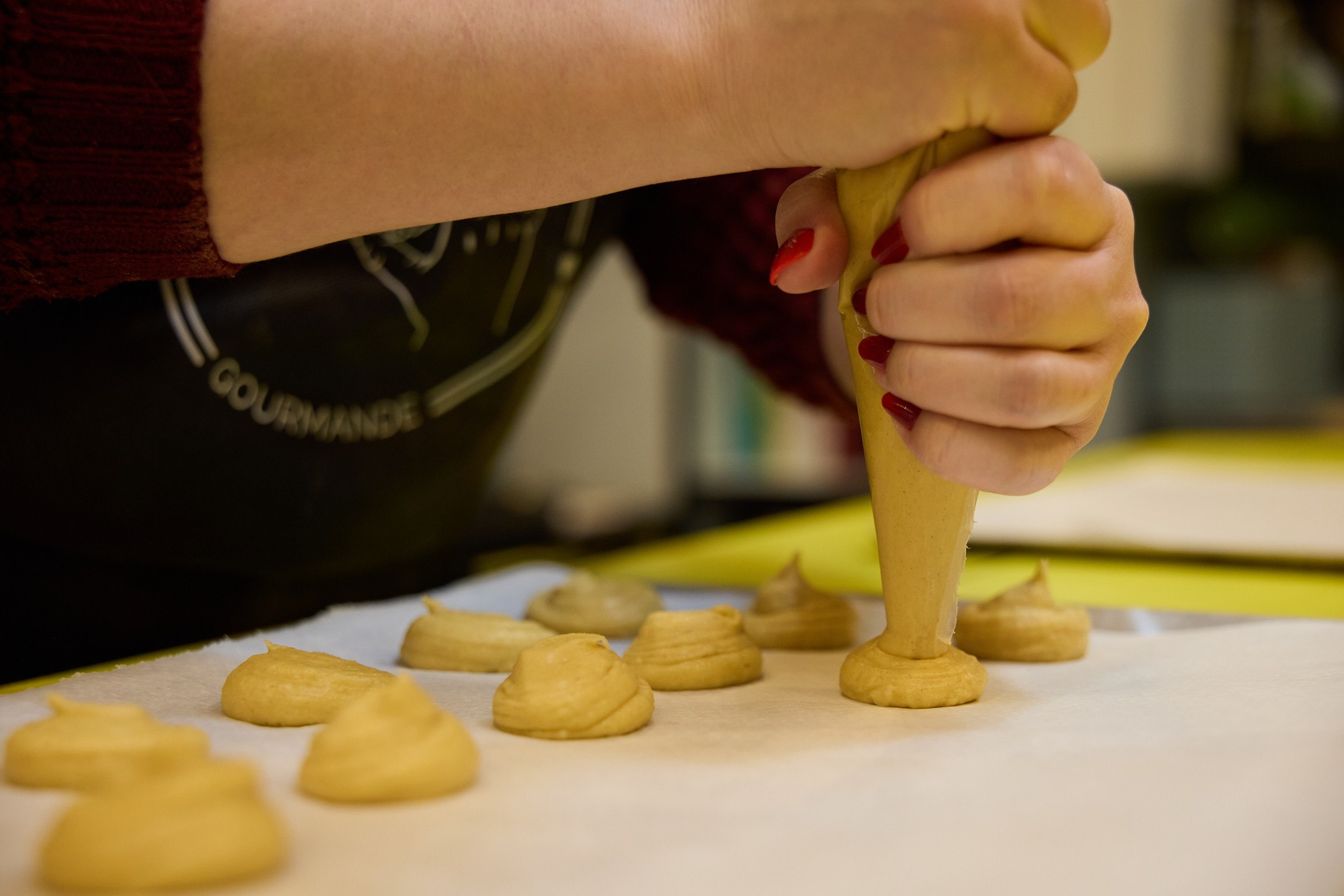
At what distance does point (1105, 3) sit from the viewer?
0.68m

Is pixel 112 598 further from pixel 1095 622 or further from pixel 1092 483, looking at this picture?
pixel 1092 483

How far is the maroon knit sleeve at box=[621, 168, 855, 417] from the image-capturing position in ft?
4.38

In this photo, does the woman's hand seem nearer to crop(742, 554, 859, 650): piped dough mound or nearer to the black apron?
crop(742, 554, 859, 650): piped dough mound

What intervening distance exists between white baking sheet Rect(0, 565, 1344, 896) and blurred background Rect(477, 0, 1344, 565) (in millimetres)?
1877

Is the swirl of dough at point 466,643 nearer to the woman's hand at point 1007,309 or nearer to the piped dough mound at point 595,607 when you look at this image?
the piped dough mound at point 595,607

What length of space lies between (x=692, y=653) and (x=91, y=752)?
1.31ft

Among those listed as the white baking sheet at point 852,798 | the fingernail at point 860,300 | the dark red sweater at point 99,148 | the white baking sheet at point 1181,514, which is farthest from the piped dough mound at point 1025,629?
the dark red sweater at point 99,148

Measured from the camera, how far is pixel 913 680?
2.57 ft

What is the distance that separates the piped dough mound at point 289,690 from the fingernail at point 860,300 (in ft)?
1.28

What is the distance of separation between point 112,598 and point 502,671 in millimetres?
422

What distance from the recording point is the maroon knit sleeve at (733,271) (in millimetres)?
1336

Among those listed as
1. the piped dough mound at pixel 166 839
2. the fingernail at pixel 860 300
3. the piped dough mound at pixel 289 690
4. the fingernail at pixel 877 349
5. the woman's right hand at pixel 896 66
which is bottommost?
the piped dough mound at pixel 166 839

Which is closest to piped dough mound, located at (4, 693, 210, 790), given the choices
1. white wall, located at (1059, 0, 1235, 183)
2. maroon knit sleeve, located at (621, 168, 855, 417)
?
maroon knit sleeve, located at (621, 168, 855, 417)

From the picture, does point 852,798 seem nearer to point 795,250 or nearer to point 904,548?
point 904,548
